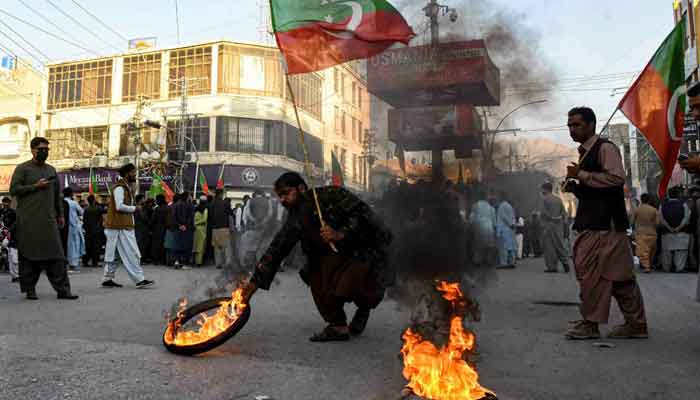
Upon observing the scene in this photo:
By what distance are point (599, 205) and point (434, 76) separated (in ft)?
5.56

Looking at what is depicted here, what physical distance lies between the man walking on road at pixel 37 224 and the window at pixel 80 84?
33619 millimetres

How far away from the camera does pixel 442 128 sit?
482cm

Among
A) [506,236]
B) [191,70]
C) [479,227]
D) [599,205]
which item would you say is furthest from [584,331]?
[191,70]

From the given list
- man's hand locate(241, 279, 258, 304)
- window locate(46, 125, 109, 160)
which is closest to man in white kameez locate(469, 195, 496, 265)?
man's hand locate(241, 279, 258, 304)

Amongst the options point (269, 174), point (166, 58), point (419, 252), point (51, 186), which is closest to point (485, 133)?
point (419, 252)

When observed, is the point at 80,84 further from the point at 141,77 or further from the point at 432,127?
the point at 432,127

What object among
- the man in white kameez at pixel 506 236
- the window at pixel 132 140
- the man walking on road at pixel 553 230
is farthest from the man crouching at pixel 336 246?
the window at pixel 132 140

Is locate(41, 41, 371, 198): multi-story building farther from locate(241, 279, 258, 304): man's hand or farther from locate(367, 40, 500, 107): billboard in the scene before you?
locate(241, 279, 258, 304): man's hand

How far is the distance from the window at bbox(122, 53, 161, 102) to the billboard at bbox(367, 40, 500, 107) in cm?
3429

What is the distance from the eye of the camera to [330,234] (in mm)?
3887

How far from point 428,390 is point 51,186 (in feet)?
18.6

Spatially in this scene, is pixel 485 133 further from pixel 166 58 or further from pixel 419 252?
pixel 166 58

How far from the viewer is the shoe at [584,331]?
4305mm

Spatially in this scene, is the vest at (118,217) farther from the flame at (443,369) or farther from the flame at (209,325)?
the flame at (443,369)
